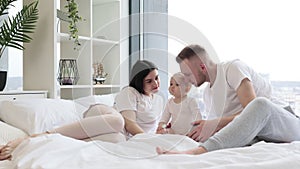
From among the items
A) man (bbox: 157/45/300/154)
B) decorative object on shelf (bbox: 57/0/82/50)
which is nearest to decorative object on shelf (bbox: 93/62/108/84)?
decorative object on shelf (bbox: 57/0/82/50)

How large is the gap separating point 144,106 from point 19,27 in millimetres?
1140

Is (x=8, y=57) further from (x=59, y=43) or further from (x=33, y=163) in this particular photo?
(x=33, y=163)

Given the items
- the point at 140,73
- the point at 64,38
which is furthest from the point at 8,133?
the point at 64,38

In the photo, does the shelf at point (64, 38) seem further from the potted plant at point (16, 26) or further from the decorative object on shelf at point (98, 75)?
the decorative object on shelf at point (98, 75)

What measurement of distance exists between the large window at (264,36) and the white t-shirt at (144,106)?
1024mm

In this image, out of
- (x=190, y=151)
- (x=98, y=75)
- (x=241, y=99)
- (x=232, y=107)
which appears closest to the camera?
(x=190, y=151)

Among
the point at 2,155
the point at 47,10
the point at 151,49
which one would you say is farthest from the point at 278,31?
the point at 2,155

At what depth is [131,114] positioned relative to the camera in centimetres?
142

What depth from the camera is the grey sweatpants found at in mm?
1367

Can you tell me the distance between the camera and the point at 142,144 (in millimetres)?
1257

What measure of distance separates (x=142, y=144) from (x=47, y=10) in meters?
1.37

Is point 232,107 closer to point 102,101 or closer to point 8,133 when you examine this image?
point 102,101

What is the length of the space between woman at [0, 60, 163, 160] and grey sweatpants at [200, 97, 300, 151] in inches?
9.8

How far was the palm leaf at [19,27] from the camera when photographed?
6.63 feet
